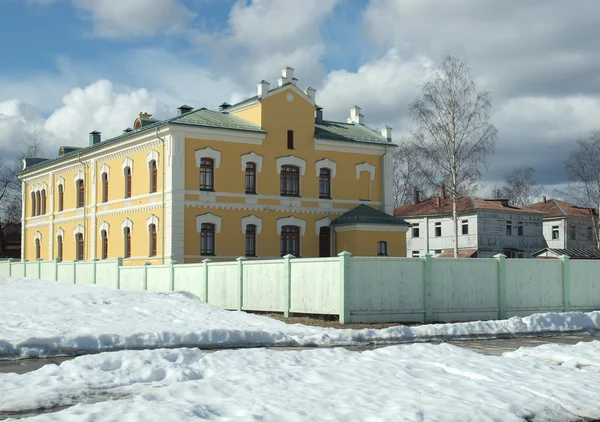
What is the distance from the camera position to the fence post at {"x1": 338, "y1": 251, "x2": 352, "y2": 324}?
1853cm

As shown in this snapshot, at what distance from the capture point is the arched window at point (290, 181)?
118 feet

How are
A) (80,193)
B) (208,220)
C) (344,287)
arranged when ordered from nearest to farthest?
1. (344,287)
2. (208,220)
3. (80,193)

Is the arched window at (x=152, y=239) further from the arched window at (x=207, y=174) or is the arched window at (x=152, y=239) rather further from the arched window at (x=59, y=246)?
the arched window at (x=59, y=246)

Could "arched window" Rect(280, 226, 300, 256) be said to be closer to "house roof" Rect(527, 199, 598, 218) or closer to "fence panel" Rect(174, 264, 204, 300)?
"fence panel" Rect(174, 264, 204, 300)

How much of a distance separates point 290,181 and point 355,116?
8.34 meters

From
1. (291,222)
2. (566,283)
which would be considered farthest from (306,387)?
(291,222)

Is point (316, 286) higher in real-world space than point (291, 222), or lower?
lower

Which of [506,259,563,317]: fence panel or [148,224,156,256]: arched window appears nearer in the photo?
[506,259,563,317]: fence panel

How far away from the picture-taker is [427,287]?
64.4 ft

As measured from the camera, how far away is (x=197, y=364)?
440 inches

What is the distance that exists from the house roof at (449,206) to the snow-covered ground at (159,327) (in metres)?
39.4

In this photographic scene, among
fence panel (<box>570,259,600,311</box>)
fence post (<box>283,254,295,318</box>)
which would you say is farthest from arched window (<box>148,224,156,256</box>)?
fence panel (<box>570,259,600,311</box>)

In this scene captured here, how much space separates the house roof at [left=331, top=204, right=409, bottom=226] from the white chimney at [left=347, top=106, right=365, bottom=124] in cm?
696

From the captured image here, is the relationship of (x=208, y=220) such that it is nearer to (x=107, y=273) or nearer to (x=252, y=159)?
(x=252, y=159)
